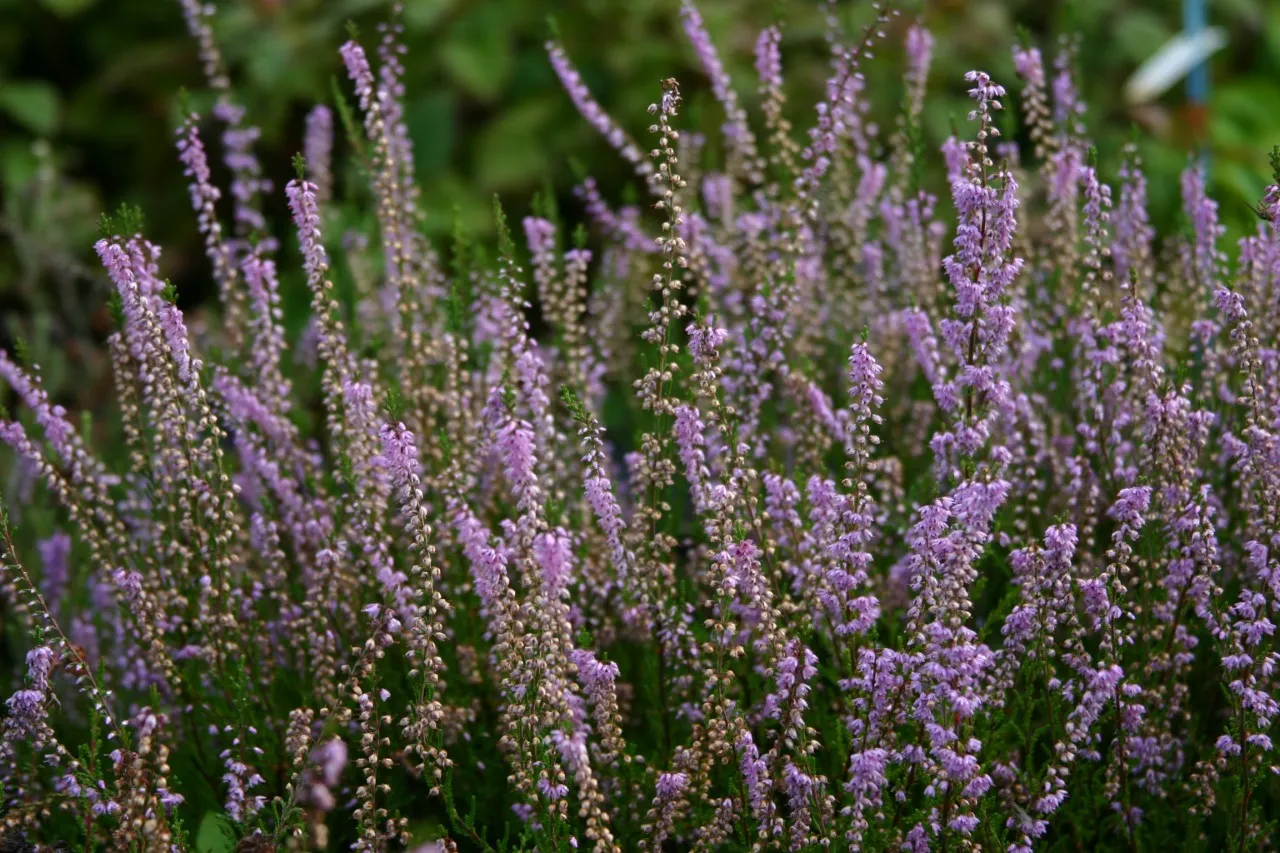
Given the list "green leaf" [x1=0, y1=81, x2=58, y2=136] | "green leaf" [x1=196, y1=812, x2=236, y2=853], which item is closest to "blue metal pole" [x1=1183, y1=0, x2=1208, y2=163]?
"green leaf" [x1=196, y1=812, x2=236, y2=853]

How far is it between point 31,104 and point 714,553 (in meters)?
5.93

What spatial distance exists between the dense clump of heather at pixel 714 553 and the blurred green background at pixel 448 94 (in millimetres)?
2736

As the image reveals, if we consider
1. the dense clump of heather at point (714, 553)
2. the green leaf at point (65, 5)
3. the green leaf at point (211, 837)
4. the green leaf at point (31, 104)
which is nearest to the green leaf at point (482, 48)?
the green leaf at point (65, 5)

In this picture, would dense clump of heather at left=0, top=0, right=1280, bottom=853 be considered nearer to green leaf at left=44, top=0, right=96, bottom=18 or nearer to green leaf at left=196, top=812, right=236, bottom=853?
green leaf at left=196, top=812, right=236, bottom=853

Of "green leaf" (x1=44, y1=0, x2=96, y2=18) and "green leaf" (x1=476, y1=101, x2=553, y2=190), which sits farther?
"green leaf" (x1=44, y1=0, x2=96, y2=18)

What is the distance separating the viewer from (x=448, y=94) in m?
7.21

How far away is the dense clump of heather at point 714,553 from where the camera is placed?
8.42ft

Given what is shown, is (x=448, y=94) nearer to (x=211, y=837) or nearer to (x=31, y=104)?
(x=31, y=104)

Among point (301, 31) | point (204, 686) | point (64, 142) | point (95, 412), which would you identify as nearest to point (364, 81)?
point (204, 686)

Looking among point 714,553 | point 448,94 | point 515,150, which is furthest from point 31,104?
point 714,553

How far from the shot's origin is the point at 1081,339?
136 inches

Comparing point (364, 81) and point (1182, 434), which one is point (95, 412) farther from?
point (1182, 434)

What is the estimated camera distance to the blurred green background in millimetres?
6812

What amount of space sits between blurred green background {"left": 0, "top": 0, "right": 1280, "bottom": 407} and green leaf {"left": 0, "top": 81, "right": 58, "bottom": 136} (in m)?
0.01
